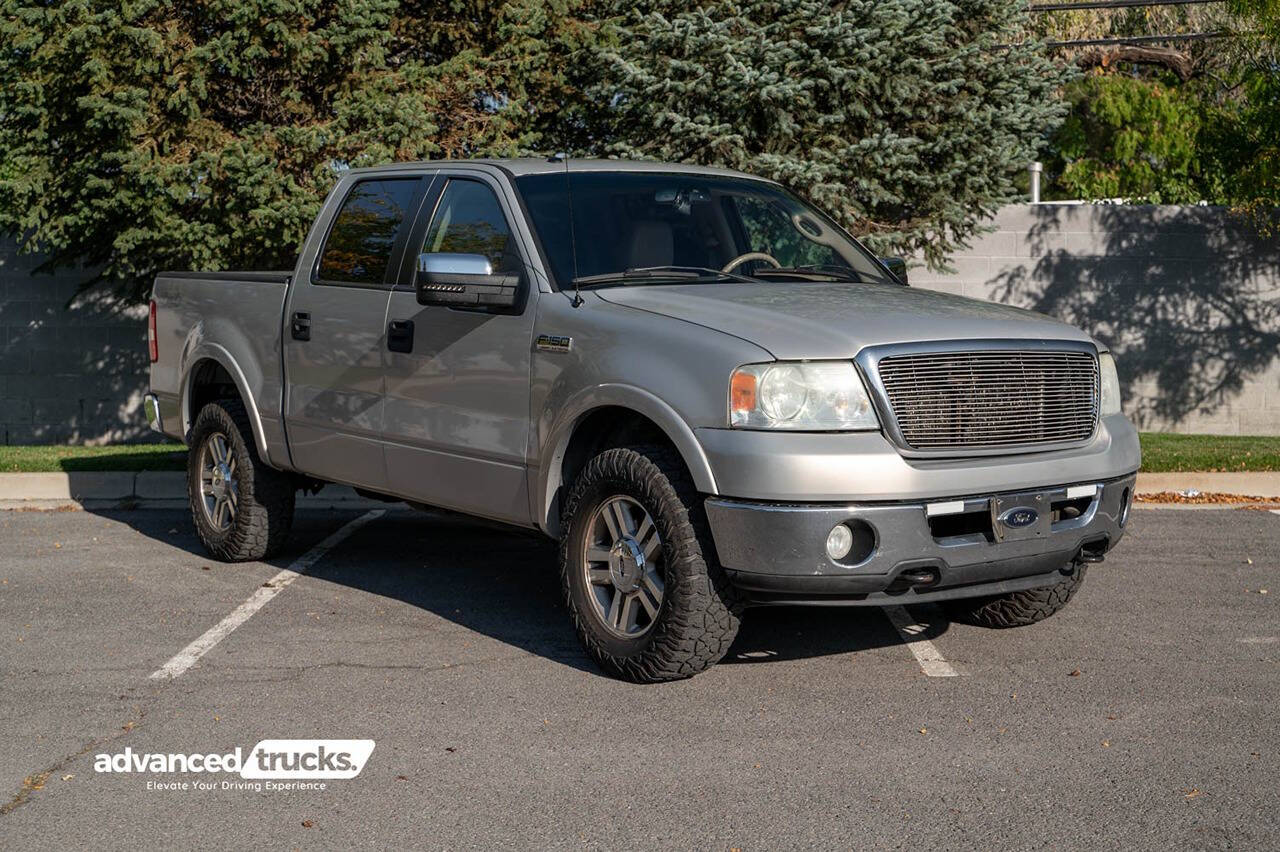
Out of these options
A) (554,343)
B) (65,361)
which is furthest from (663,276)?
(65,361)

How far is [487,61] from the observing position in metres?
12.8

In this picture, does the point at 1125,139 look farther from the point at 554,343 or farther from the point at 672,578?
the point at 672,578

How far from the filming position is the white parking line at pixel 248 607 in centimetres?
612

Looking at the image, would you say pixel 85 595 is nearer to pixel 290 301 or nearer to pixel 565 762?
pixel 290 301

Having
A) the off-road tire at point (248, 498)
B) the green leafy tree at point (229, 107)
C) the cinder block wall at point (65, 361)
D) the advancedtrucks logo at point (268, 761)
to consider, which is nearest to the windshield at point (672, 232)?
the advancedtrucks logo at point (268, 761)

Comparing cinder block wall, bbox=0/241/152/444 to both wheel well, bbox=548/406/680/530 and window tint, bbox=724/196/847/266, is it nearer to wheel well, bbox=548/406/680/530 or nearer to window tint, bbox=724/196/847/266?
window tint, bbox=724/196/847/266

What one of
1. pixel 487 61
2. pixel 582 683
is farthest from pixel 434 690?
pixel 487 61

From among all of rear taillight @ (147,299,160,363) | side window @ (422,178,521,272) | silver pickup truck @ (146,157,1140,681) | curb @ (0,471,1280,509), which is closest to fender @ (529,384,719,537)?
silver pickup truck @ (146,157,1140,681)

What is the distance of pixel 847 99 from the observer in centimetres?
1272

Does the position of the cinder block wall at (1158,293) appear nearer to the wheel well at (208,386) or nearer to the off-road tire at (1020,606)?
the wheel well at (208,386)

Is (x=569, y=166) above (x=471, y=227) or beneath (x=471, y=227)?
above

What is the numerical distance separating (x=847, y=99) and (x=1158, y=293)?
418 cm

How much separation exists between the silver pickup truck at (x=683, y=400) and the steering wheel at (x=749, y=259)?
Result: 0.05ft

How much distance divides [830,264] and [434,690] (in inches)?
109
